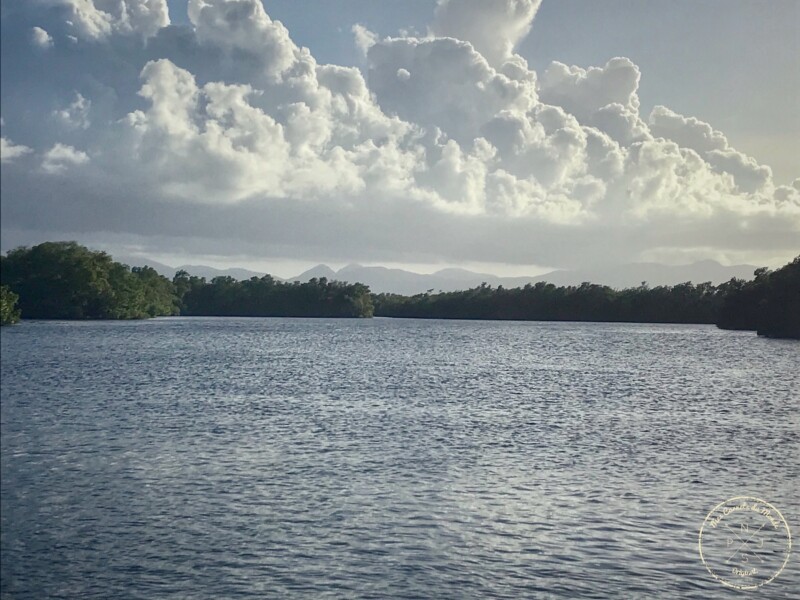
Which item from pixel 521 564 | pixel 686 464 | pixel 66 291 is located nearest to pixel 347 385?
pixel 686 464

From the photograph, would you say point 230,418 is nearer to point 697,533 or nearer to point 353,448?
point 353,448

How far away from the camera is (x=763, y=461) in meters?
34.0

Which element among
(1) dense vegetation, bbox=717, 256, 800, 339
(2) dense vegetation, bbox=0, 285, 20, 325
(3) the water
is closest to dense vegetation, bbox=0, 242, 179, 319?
(2) dense vegetation, bbox=0, 285, 20, 325

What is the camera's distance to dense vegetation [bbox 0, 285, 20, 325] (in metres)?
129

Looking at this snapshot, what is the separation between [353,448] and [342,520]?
1186 centimetres

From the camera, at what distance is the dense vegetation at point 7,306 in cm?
12944

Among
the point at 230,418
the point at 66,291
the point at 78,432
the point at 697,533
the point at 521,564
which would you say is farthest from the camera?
the point at 66,291

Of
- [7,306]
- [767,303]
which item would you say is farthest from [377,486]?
[767,303]

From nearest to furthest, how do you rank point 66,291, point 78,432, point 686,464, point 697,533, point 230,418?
1. point 697,533
2. point 686,464
3. point 78,432
4. point 230,418
5. point 66,291

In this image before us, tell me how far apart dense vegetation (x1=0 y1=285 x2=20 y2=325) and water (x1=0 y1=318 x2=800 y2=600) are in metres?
72.8

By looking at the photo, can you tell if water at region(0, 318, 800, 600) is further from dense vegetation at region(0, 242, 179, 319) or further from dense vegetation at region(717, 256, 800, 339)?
dense vegetation at region(0, 242, 179, 319)

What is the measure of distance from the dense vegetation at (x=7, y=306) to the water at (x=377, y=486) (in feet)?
239

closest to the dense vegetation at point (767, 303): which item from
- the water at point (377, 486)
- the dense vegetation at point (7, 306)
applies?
the water at point (377, 486)

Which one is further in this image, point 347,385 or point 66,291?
point 66,291
